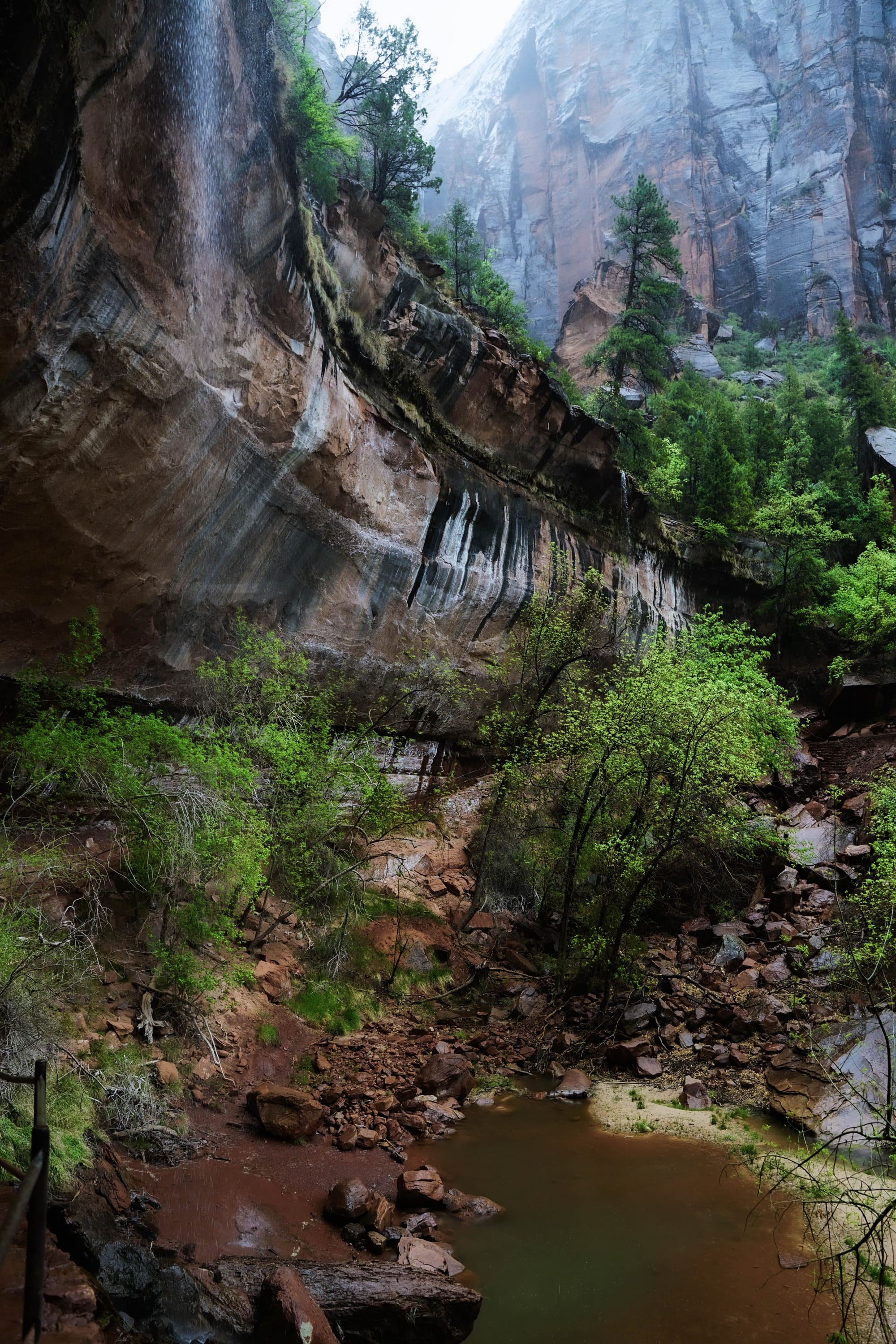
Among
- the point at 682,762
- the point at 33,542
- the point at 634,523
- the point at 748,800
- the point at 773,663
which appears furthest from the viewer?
the point at 773,663

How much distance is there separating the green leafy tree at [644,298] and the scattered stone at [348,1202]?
2818cm

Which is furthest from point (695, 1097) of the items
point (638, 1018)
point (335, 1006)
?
point (335, 1006)

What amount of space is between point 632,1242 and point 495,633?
15529mm

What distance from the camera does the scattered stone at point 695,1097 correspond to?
33.7ft

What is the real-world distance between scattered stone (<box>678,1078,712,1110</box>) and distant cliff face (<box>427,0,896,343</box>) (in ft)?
208

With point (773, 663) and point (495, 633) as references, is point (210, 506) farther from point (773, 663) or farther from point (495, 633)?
point (773, 663)

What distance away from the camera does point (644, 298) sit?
3203 cm

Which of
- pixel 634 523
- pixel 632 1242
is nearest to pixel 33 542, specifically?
pixel 632 1242

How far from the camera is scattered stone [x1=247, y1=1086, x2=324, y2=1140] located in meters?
8.69

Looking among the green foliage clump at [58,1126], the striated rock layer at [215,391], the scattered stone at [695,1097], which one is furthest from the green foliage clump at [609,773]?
the green foliage clump at [58,1126]

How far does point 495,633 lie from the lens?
2138 centimetres

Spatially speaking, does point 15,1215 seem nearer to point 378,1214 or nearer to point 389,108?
point 378,1214

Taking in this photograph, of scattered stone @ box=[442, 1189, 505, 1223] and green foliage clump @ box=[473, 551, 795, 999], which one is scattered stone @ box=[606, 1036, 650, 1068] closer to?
green foliage clump @ box=[473, 551, 795, 999]

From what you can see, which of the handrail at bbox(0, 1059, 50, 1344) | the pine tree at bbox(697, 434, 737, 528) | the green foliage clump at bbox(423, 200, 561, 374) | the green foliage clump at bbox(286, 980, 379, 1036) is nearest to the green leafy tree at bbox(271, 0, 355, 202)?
the green foliage clump at bbox(423, 200, 561, 374)
